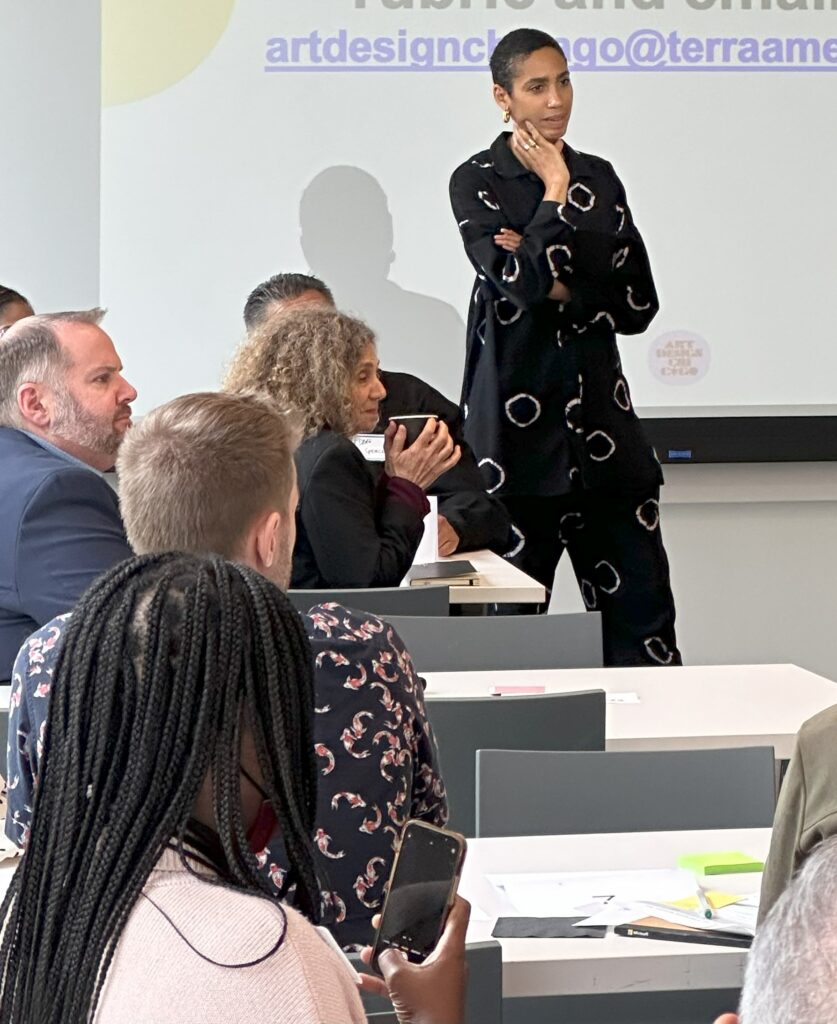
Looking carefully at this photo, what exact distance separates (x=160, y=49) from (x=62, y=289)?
0.93 metres

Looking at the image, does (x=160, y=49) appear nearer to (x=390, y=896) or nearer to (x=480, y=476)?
(x=480, y=476)

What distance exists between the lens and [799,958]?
720mm

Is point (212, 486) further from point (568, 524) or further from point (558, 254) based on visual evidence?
point (568, 524)

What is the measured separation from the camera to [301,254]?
5.78m

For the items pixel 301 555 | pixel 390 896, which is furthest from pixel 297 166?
pixel 390 896

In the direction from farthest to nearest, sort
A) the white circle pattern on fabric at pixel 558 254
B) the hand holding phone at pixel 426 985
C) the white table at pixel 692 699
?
the white circle pattern on fabric at pixel 558 254 < the white table at pixel 692 699 < the hand holding phone at pixel 426 985

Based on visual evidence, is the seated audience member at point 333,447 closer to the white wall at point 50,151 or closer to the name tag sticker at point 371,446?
the name tag sticker at point 371,446

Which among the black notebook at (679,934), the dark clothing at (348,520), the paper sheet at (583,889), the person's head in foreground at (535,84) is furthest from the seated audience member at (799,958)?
the person's head in foreground at (535,84)

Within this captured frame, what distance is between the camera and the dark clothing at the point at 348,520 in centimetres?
368

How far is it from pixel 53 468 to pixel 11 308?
6.95ft

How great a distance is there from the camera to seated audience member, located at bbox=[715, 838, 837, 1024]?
0.71m

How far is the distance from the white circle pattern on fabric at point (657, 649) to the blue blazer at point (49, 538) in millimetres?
2228

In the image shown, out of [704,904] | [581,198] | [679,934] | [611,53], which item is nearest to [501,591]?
[581,198]

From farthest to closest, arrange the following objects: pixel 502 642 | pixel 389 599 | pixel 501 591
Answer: pixel 501 591 → pixel 389 599 → pixel 502 642
